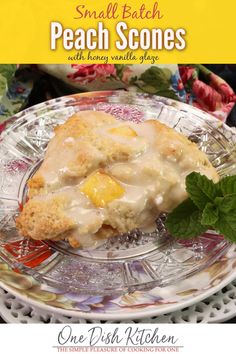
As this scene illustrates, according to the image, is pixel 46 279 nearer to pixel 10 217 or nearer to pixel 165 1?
pixel 10 217

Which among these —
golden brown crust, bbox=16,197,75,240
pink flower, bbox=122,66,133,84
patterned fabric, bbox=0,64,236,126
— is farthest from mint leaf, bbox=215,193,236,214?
pink flower, bbox=122,66,133,84

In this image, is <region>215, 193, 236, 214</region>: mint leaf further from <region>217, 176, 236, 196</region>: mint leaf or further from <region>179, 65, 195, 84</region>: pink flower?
<region>179, 65, 195, 84</region>: pink flower

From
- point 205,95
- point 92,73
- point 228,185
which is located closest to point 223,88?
point 205,95

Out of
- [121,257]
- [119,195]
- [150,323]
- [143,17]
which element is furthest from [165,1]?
[150,323]

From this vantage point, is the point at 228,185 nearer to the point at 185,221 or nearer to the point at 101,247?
the point at 185,221

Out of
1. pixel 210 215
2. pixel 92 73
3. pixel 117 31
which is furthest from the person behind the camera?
pixel 92 73

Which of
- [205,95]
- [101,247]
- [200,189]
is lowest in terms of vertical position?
[101,247]

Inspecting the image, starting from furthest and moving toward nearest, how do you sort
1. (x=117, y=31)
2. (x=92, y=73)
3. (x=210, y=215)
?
(x=92, y=73)
(x=117, y=31)
(x=210, y=215)
